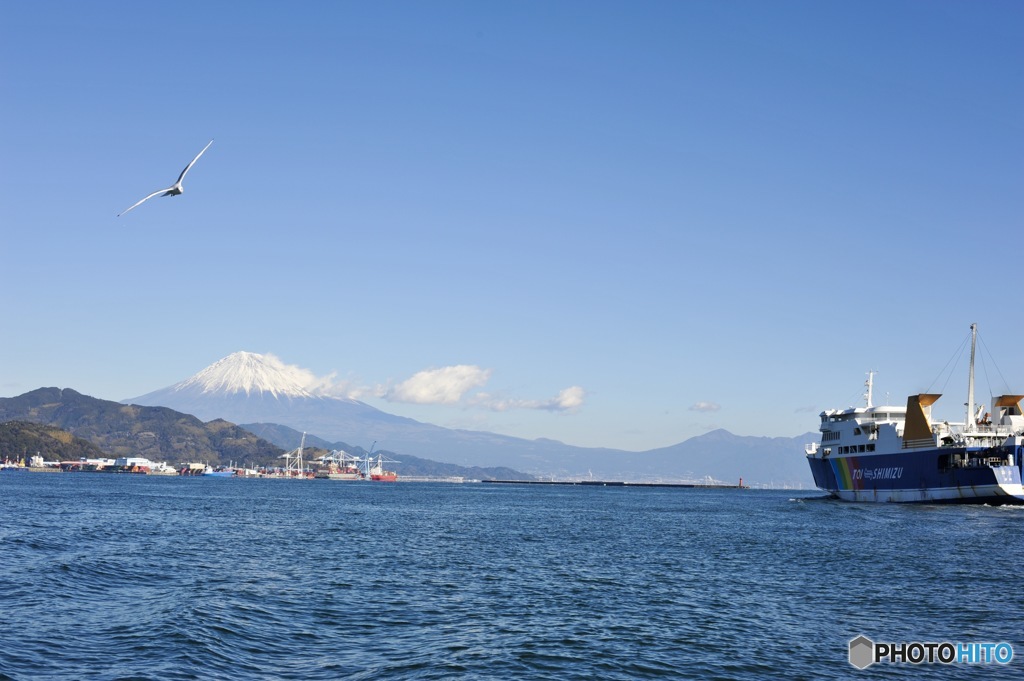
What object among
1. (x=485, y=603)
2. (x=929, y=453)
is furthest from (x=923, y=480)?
(x=485, y=603)

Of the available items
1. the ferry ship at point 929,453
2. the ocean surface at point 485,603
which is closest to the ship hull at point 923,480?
the ferry ship at point 929,453

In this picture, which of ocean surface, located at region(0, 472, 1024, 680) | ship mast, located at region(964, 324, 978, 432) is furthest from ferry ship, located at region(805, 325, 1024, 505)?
ocean surface, located at region(0, 472, 1024, 680)

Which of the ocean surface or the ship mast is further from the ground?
the ship mast

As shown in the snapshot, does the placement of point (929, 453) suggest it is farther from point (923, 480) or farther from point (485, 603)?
point (485, 603)

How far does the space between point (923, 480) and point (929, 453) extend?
435cm

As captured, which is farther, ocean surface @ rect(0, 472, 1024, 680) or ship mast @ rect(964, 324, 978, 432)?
ship mast @ rect(964, 324, 978, 432)

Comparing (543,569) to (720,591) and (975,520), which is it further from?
(975,520)

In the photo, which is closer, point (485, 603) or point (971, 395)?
point (485, 603)

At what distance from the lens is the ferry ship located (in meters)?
94.9

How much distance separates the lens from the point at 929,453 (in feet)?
333

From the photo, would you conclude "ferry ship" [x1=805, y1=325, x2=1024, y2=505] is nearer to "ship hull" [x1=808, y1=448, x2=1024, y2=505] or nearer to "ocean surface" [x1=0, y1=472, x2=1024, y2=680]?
"ship hull" [x1=808, y1=448, x2=1024, y2=505]

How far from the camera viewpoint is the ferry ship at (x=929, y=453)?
9488cm

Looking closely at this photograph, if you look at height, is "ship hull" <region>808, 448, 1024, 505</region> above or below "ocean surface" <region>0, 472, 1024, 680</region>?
above

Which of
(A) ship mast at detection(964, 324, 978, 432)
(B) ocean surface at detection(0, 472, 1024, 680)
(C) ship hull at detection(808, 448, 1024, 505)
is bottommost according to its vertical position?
(B) ocean surface at detection(0, 472, 1024, 680)
